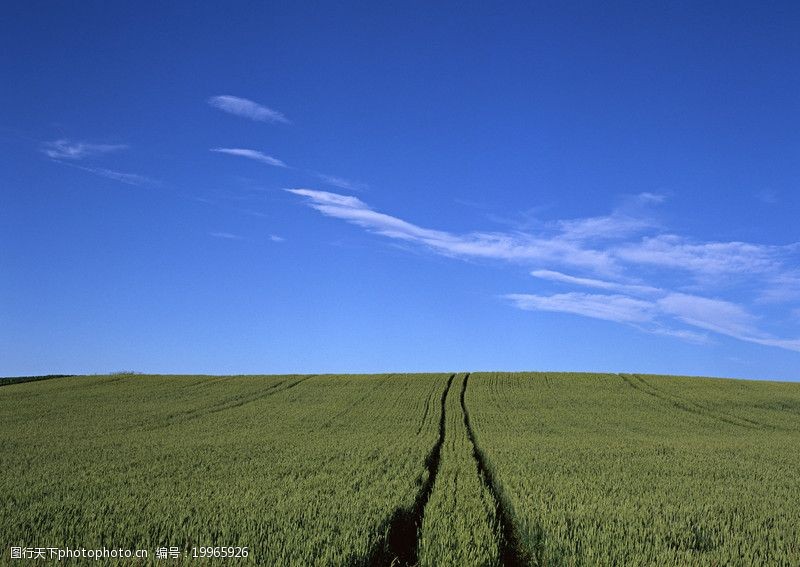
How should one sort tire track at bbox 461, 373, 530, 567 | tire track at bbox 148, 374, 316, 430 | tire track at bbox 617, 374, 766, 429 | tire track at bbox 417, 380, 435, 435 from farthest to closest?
tire track at bbox 617, 374, 766, 429, tire track at bbox 148, 374, 316, 430, tire track at bbox 417, 380, 435, 435, tire track at bbox 461, 373, 530, 567

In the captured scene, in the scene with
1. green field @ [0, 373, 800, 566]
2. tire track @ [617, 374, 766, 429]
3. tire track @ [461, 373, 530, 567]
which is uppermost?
tire track @ [617, 374, 766, 429]

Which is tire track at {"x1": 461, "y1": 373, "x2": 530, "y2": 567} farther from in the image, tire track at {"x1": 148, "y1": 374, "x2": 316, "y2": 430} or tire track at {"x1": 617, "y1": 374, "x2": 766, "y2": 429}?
tire track at {"x1": 617, "y1": 374, "x2": 766, "y2": 429}

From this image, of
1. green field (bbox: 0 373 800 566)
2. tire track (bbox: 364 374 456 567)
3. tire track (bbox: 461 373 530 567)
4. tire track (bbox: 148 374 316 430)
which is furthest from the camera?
tire track (bbox: 148 374 316 430)

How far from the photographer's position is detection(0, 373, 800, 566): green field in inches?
353

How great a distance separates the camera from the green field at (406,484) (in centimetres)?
898

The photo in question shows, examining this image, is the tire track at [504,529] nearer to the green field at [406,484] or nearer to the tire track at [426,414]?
the green field at [406,484]

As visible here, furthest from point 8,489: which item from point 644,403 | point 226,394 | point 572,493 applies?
point 644,403

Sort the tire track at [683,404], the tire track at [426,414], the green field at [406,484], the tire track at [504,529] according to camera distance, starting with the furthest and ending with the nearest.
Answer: the tire track at [683,404]
the tire track at [426,414]
the tire track at [504,529]
the green field at [406,484]

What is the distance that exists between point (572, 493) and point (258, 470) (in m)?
7.65

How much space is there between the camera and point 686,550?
8883mm

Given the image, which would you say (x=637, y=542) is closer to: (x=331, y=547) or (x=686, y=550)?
(x=686, y=550)

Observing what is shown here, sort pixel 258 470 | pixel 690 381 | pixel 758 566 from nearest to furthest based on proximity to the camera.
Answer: pixel 758 566, pixel 258 470, pixel 690 381

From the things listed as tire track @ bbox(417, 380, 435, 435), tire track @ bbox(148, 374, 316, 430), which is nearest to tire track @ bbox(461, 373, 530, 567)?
tire track @ bbox(417, 380, 435, 435)

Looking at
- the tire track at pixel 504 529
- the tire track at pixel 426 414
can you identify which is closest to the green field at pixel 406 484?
the tire track at pixel 504 529
